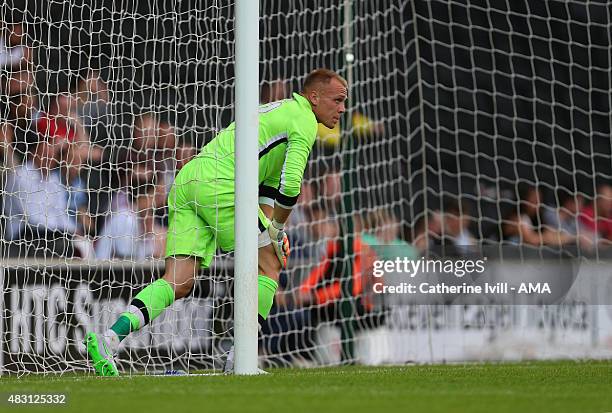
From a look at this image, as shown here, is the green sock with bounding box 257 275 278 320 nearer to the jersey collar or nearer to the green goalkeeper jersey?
the green goalkeeper jersey

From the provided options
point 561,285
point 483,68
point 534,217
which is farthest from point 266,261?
point 483,68

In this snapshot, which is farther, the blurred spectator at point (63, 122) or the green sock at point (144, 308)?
the blurred spectator at point (63, 122)

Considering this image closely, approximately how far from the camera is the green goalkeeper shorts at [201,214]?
19.8 ft

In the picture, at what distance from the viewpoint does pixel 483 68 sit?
9680 mm

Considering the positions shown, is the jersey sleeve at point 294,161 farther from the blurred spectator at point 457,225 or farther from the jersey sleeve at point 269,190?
the blurred spectator at point 457,225

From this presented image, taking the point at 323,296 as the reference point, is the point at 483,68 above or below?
above

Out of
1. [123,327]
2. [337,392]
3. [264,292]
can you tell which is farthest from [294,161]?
[337,392]

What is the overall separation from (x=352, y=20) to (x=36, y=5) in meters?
2.50

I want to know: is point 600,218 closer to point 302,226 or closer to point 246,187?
point 302,226

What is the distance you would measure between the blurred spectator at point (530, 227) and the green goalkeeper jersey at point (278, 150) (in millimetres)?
3142

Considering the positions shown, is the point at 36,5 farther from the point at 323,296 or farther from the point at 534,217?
the point at 534,217

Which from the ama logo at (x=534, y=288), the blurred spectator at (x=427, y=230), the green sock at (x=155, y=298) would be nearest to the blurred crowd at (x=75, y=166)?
the green sock at (x=155, y=298)

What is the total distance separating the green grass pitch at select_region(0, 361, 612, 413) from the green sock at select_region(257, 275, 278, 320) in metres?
0.54

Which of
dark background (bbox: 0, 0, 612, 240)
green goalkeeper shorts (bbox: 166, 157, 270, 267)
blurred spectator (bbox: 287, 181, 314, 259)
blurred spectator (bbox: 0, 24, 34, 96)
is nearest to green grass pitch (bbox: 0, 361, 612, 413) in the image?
green goalkeeper shorts (bbox: 166, 157, 270, 267)
